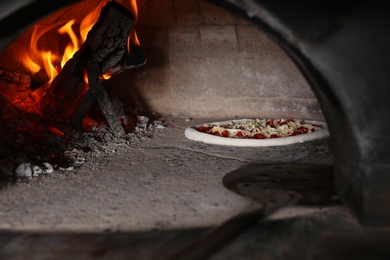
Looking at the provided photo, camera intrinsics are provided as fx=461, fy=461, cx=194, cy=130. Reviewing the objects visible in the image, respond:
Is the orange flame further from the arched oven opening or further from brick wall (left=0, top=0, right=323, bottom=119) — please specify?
brick wall (left=0, top=0, right=323, bottom=119)

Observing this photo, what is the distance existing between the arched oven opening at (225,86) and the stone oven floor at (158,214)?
0.02 m

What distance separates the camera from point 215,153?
240 cm

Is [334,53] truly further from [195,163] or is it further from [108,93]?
[108,93]

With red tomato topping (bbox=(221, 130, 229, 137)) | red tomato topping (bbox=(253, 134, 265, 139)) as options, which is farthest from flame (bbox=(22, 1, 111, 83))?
red tomato topping (bbox=(253, 134, 265, 139))

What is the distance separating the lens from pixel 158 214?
5.34 feet

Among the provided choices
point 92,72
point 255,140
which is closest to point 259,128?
point 255,140

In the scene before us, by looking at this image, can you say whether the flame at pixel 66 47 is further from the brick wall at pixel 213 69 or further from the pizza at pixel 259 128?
the pizza at pixel 259 128

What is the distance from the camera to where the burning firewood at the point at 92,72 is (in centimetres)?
258

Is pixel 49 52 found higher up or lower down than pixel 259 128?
higher up

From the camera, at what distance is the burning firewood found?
2.58 m

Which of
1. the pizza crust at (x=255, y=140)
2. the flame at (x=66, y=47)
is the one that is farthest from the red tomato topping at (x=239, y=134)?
the flame at (x=66, y=47)

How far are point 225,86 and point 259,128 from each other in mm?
636

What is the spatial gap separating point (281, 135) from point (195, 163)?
67 centimetres

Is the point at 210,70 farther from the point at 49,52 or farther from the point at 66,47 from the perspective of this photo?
the point at 49,52
